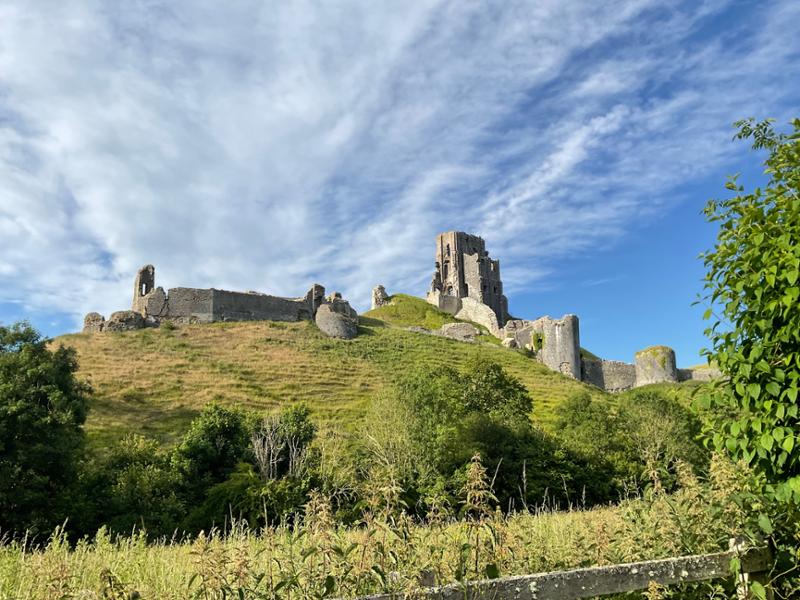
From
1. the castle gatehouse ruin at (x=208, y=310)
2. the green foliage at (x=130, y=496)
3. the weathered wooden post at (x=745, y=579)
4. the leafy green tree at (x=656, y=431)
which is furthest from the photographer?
the castle gatehouse ruin at (x=208, y=310)

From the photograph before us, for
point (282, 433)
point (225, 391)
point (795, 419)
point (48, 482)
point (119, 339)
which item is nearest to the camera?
point (795, 419)

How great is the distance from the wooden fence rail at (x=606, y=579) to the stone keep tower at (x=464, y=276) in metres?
93.6

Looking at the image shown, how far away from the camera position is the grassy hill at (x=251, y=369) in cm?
3922

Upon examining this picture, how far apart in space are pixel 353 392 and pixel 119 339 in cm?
2613

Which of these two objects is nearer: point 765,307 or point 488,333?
point 765,307

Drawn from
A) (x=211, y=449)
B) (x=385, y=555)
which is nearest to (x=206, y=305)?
(x=211, y=449)

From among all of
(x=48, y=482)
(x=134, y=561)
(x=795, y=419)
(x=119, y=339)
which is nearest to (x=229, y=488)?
(x=48, y=482)

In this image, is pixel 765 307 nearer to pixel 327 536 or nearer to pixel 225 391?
pixel 327 536

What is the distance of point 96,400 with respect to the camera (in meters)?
39.3

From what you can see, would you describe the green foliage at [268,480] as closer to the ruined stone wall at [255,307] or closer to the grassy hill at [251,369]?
the grassy hill at [251,369]

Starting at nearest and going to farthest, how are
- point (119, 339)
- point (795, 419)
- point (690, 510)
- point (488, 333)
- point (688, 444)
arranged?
point (795, 419) < point (690, 510) < point (688, 444) < point (119, 339) < point (488, 333)

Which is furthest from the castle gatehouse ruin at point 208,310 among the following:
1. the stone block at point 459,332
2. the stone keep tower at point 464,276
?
the stone keep tower at point 464,276

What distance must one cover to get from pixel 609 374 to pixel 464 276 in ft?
119

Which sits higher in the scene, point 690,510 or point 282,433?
→ point 282,433
